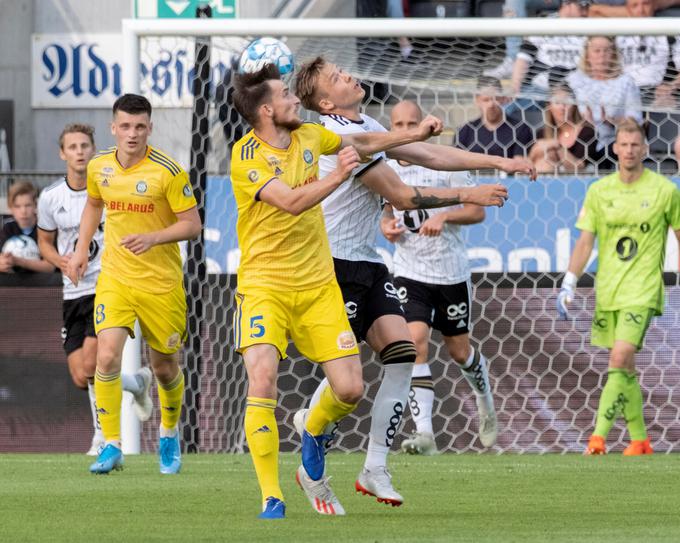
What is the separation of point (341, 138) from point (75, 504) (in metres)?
2.01

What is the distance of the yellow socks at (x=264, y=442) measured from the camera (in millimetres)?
6016

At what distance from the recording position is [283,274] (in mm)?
6266

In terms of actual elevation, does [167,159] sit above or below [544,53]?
below

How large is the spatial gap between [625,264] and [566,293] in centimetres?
47

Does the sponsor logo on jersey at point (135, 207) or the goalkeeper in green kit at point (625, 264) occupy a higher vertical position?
the sponsor logo on jersey at point (135, 207)

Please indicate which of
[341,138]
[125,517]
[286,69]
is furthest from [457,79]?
[125,517]

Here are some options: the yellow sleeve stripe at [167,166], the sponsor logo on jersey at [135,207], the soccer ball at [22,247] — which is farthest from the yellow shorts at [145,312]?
the soccer ball at [22,247]

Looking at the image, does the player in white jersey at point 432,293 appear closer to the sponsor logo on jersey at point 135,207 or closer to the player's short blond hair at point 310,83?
the sponsor logo on jersey at point 135,207

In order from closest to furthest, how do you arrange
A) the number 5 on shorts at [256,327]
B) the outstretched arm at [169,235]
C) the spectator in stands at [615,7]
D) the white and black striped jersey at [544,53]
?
the number 5 on shorts at [256,327] → the outstretched arm at [169,235] → the white and black striped jersey at [544,53] → the spectator in stands at [615,7]

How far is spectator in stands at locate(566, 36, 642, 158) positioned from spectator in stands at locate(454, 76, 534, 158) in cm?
52

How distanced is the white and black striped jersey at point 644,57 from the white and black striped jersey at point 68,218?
4.22 meters

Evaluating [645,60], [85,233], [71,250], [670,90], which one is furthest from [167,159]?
[645,60]

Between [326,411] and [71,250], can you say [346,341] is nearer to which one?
[326,411]

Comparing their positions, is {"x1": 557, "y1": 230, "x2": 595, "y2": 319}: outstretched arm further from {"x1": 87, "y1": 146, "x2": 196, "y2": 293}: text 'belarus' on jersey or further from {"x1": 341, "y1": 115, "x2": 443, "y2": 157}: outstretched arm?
{"x1": 341, "y1": 115, "x2": 443, "y2": 157}: outstretched arm
